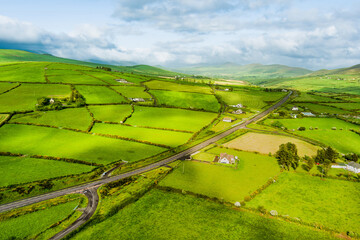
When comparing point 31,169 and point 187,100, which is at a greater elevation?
point 187,100

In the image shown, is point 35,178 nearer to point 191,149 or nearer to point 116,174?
point 116,174

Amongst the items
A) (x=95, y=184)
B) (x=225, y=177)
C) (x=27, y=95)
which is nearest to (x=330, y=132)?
(x=225, y=177)

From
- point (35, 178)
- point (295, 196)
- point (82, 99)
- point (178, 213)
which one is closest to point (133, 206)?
point (178, 213)

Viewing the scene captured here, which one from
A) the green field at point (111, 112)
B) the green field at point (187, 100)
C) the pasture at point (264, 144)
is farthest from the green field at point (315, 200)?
the green field at point (187, 100)

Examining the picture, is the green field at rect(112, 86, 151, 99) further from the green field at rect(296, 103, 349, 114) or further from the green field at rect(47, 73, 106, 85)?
the green field at rect(296, 103, 349, 114)

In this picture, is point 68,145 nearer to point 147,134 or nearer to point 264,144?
point 147,134
